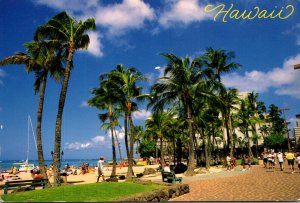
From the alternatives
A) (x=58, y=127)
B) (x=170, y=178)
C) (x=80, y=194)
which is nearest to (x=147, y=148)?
(x=58, y=127)

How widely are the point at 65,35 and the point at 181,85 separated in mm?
10470

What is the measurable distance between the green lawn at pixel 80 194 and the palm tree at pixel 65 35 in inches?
228

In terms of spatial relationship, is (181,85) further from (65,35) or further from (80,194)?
(80,194)

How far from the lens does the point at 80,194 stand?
37.5 feet

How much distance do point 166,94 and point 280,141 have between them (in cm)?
5025

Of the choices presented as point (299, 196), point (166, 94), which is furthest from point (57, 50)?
point (299, 196)

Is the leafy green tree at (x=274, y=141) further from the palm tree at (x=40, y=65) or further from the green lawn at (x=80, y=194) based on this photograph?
the green lawn at (x=80, y=194)

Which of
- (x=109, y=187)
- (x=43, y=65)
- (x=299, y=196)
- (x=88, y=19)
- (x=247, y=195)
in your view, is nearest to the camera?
(x=299, y=196)

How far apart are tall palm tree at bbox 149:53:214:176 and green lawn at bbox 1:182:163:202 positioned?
40.3 ft

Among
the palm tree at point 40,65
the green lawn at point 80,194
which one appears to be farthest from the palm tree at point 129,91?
the green lawn at point 80,194

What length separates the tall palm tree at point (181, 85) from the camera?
81.1 feet

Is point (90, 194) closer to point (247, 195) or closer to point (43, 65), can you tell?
point (247, 195)

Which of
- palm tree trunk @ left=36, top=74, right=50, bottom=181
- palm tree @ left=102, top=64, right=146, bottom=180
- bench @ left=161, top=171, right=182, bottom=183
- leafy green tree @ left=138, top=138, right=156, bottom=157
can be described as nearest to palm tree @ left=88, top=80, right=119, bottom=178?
palm tree @ left=102, top=64, right=146, bottom=180

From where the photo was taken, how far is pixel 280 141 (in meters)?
66.2
